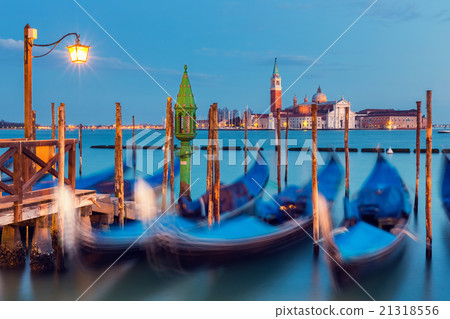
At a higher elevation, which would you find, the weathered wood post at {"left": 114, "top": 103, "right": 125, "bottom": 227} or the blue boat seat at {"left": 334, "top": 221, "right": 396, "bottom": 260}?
the weathered wood post at {"left": 114, "top": 103, "right": 125, "bottom": 227}

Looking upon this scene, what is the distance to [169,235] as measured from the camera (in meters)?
5.43

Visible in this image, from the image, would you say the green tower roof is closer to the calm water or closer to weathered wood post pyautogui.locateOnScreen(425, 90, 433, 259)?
the calm water

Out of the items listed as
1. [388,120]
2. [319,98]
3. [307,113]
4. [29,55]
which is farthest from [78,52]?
[319,98]

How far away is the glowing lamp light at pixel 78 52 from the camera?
13.5ft

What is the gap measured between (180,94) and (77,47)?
3698mm

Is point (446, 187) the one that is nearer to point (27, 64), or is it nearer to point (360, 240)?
point (360, 240)

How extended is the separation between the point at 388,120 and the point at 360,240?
81.9 metres

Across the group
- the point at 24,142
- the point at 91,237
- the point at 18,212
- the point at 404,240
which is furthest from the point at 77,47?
the point at 404,240

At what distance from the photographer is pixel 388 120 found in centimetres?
8194

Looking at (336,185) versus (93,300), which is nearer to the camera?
(93,300)

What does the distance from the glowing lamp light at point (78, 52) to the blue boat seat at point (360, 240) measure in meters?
3.39

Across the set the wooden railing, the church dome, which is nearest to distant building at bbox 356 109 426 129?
the church dome

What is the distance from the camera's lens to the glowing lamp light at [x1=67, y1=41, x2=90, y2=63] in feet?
13.5
